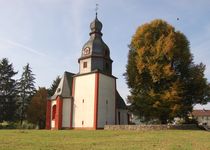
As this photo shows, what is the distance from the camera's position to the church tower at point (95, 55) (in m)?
43.2

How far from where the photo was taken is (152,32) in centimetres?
3959

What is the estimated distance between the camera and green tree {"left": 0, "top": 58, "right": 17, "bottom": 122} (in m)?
60.8

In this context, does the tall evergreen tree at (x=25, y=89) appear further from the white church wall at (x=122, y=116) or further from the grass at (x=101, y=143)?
the grass at (x=101, y=143)

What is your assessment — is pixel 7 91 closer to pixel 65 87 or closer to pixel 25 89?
pixel 25 89

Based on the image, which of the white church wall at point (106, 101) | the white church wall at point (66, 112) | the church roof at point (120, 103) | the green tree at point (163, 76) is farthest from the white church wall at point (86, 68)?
the church roof at point (120, 103)

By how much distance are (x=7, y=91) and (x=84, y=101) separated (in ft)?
90.3

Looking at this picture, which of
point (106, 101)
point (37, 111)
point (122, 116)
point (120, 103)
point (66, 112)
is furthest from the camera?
point (37, 111)

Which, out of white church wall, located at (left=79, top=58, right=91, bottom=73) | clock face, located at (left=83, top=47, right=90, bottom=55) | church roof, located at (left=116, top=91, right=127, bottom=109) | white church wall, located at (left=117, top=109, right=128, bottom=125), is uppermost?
clock face, located at (left=83, top=47, right=90, bottom=55)

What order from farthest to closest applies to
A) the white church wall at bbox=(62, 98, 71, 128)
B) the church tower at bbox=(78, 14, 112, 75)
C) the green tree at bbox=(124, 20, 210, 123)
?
1. the white church wall at bbox=(62, 98, 71, 128)
2. the church tower at bbox=(78, 14, 112, 75)
3. the green tree at bbox=(124, 20, 210, 123)

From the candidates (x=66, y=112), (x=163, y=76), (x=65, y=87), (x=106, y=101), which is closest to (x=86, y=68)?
(x=65, y=87)

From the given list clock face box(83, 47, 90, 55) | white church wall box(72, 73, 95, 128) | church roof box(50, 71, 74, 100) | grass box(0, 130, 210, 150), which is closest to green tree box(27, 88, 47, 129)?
church roof box(50, 71, 74, 100)

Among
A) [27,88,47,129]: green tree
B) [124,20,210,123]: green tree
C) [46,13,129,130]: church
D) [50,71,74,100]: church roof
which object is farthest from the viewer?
[27,88,47,129]: green tree

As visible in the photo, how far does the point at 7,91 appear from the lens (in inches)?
2520

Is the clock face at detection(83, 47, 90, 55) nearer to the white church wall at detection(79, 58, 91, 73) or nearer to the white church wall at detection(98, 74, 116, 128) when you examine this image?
the white church wall at detection(79, 58, 91, 73)
